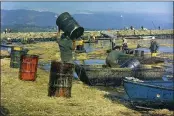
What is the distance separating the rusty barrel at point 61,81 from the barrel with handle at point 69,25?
3.72 metres

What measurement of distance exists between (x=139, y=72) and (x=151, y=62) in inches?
299

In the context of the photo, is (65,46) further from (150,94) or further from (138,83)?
(150,94)

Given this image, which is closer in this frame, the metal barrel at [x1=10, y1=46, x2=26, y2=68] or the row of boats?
the row of boats

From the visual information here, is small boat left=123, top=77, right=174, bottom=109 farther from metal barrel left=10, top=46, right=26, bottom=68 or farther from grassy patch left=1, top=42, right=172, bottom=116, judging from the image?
metal barrel left=10, top=46, right=26, bottom=68

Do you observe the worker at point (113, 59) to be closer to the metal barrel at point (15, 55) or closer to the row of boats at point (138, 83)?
the row of boats at point (138, 83)

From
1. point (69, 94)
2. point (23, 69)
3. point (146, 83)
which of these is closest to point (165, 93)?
point (146, 83)

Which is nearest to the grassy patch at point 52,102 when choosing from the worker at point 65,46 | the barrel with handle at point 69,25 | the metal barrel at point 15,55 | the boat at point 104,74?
the boat at point 104,74

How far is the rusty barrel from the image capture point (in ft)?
61.3

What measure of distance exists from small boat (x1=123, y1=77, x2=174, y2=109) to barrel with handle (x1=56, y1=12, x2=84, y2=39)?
5277 millimetres

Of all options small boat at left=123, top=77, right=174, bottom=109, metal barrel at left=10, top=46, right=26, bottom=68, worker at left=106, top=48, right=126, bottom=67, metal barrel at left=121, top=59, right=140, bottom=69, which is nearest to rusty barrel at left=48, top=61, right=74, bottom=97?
small boat at left=123, top=77, right=174, bottom=109

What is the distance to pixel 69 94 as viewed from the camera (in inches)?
740

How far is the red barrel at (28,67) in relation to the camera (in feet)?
71.8

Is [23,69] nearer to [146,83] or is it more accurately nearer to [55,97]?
[55,97]

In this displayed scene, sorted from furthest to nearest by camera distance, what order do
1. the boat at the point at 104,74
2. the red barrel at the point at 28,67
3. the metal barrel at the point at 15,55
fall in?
the metal barrel at the point at 15,55
the boat at the point at 104,74
the red barrel at the point at 28,67
